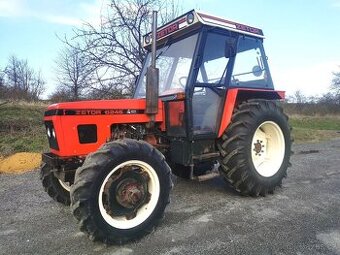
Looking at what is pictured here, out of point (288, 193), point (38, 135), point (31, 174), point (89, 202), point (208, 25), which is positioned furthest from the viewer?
point (38, 135)

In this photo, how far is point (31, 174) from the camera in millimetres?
7191

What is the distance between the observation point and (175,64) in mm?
5383

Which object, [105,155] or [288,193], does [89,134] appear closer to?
[105,155]

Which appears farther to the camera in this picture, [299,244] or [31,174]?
[31,174]

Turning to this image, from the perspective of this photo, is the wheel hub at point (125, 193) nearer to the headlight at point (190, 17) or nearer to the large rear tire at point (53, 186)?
the large rear tire at point (53, 186)

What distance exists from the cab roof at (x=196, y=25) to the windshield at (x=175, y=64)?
0.15 m

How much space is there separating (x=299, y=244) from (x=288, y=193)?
6.29 feet

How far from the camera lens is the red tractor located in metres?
3.85

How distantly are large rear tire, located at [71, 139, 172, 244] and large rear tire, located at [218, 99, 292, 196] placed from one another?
1.25 meters

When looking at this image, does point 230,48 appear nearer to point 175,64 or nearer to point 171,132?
point 175,64

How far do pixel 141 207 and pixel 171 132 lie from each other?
137cm

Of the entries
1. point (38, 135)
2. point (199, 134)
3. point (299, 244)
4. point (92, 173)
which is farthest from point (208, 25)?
point (38, 135)

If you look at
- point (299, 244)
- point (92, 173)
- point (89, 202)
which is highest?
point (92, 173)

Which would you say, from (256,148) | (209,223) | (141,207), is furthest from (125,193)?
(256,148)
